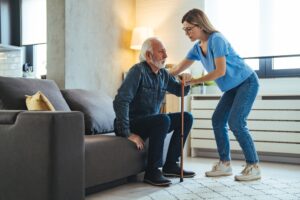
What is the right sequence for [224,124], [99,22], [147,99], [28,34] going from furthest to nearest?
[28,34], [99,22], [224,124], [147,99]

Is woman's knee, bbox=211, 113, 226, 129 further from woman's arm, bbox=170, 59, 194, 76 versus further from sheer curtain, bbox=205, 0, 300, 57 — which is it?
sheer curtain, bbox=205, 0, 300, 57

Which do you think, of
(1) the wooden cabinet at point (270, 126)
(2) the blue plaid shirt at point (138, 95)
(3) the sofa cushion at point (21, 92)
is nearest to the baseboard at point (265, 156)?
(1) the wooden cabinet at point (270, 126)

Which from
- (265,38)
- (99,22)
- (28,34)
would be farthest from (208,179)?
(28,34)

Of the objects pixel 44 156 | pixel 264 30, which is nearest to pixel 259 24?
pixel 264 30

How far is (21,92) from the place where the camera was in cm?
230

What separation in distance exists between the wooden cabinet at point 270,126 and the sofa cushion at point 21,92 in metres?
1.71

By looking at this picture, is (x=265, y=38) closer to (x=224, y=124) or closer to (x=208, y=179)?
(x=224, y=124)

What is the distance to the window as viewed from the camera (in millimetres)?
3688

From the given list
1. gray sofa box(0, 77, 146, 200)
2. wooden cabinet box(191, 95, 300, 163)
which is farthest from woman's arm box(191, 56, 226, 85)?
wooden cabinet box(191, 95, 300, 163)

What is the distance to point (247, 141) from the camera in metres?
2.58

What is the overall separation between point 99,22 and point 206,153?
1.86 m

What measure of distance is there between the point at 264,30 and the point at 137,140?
7.06 ft

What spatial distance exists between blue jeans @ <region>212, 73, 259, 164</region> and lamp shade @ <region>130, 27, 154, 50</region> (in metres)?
1.85

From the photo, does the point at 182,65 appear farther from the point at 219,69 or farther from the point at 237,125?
the point at 237,125
